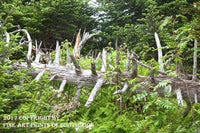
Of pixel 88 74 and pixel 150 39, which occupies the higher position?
pixel 150 39

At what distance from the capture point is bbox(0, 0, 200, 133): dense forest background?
5.55 feet

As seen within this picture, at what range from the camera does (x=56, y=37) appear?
37.5 ft

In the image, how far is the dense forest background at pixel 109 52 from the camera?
1690 mm

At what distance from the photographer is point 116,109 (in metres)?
3.04

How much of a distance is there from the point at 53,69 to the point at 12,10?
146 centimetres

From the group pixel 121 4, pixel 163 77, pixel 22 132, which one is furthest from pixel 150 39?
pixel 121 4

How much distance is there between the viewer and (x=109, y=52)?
5.45 meters

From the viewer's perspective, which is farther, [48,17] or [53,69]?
[48,17]

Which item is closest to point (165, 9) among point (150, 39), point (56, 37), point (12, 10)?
point (150, 39)

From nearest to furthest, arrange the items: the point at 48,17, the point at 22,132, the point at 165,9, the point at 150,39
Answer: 1. the point at 22,132
2. the point at 150,39
3. the point at 165,9
4. the point at 48,17

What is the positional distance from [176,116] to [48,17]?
10.5 m

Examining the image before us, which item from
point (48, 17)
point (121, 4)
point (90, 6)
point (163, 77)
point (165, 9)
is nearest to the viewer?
point (163, 77)

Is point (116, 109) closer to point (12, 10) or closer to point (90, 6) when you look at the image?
point (12, 10)

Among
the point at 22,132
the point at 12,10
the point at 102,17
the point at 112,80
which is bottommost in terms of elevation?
the point at 22,132
